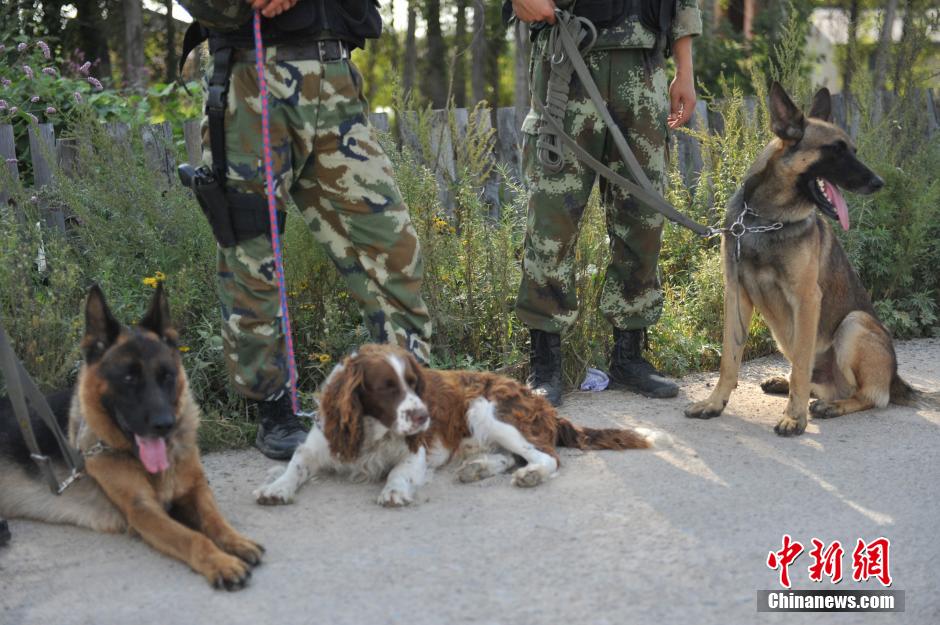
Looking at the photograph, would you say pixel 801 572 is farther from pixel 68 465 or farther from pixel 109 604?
pixel 68 465

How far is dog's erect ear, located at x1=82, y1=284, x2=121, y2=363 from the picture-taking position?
3342mm

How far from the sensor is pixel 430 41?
62.5 feet

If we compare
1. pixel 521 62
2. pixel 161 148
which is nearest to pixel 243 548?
pixel 161 148

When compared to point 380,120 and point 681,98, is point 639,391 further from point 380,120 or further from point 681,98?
point 380,120

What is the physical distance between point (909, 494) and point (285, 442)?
9.15ft

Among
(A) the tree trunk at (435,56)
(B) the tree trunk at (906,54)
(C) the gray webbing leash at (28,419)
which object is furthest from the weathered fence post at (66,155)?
(A) the tree trunk at (435,56)

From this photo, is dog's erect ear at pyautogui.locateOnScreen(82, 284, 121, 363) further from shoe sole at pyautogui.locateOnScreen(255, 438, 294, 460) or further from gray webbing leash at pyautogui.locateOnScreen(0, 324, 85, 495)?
shoe sole at pyautogui.locateOnScreen(255, 438, 294, 460)

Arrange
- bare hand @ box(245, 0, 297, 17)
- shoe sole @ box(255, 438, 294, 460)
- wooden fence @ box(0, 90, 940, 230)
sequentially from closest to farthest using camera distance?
bare hand @ box(245, 0, 297, 17) → shoe sole @ box(255, 438, 294, 460) → wooden fence @ box(0, 90, 940, 230)

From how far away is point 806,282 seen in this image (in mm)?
4707

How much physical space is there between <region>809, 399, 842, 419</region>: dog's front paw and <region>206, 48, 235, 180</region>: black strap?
133 inches

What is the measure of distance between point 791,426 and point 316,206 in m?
2.66

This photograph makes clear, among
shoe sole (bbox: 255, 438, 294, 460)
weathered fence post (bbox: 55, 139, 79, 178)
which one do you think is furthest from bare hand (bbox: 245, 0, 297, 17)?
weathered fence post (bbox: 55, 139, 79, 178)

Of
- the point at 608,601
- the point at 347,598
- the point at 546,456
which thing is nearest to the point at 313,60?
the point at 546,456

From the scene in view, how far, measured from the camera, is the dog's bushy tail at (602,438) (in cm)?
432
